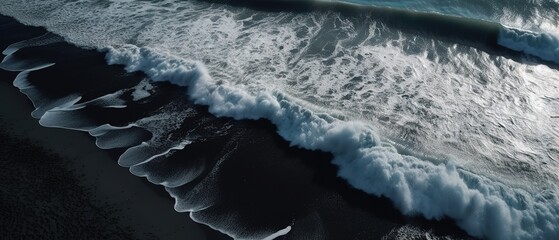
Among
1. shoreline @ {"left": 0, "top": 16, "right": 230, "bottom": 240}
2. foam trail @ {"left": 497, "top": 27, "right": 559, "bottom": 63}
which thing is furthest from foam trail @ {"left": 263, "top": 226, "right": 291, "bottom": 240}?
foam trail @ {"left": 497, "top": 27, "right": 559, "bottom": 63}

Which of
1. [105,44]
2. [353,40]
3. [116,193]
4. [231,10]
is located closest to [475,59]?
[353,40]

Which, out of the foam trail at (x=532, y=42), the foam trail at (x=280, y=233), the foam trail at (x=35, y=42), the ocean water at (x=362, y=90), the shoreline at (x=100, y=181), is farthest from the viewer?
the foam trail at (x=35, y=42)

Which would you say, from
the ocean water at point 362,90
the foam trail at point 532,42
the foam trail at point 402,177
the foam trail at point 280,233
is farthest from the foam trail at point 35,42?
the foam trail at point 532,42

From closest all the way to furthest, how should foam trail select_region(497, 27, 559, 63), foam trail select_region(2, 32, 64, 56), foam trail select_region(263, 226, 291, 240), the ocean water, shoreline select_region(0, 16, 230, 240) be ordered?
foam trail select_region(263, 226, 291, 240) → shoreline select_region(0, 16, 230, 240) → the ocean water → foam trail select_region(497, 27, 559, 63) → foam trail select_region(2, 32, 64, 56)

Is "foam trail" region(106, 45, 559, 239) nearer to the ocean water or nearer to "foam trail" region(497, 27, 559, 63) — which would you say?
the ocean water

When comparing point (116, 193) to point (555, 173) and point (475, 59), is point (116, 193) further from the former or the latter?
point (475, 59)

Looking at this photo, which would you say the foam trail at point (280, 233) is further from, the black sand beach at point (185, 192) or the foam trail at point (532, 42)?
the foam trail at point (532, 42)
